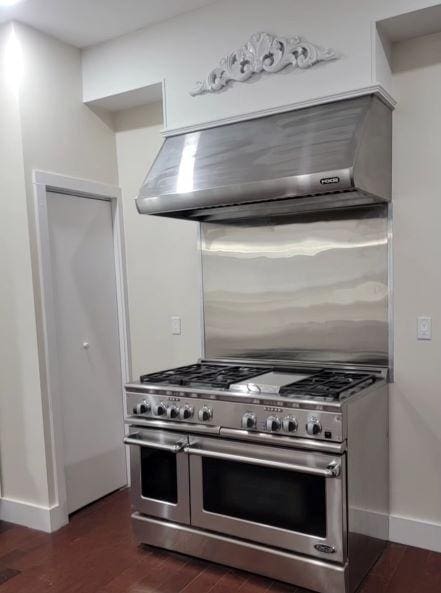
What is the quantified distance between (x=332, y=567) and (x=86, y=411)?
5.89 feet

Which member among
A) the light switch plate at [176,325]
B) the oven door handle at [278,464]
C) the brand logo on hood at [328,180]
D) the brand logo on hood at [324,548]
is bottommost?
the brand logo on hood at [324,548]

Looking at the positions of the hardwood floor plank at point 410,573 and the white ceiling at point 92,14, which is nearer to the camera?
the hardwood floor plank at point 410,573

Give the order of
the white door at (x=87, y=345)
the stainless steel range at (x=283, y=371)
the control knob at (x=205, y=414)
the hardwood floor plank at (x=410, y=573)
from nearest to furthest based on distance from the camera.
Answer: the stainless steel range at (x=283, y=371) < the hardwood floor plank at (x=410, y=573) < the control knob at (x=205, y=414) < the white door at (x=87, y=345)

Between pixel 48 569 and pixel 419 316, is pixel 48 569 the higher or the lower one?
the lower one

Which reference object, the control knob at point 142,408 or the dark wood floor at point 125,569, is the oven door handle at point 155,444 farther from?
the dark wood floor at point 125,569

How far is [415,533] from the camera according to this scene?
8.82ft

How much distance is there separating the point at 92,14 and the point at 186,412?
2.19 m

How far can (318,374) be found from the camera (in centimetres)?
274

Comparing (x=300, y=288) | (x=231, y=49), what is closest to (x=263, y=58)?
(x=231, y=49)

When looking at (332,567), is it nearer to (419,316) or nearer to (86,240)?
(419,316)

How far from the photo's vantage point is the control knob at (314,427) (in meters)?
2.20

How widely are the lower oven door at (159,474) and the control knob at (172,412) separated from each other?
96mm

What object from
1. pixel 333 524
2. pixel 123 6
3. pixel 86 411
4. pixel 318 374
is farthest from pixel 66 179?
pixel 333 524

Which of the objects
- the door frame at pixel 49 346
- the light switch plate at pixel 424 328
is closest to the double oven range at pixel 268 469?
the light switch plate at pixel 424 328
